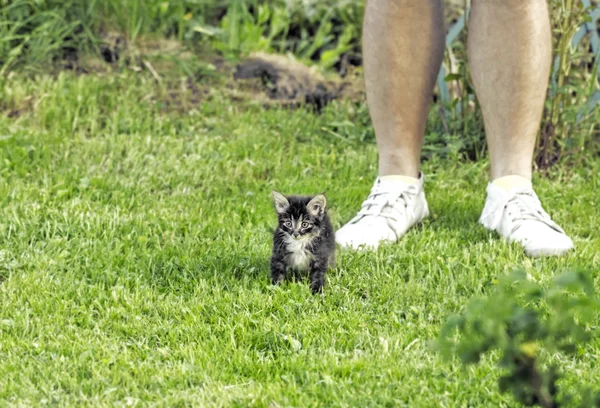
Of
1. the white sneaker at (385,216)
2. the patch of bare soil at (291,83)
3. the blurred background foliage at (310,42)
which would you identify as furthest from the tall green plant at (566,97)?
the patch of bare soil at (291,83)

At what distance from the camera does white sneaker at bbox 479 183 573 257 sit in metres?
3.67

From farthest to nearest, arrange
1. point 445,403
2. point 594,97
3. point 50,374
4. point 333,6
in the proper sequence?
point 333,6, point 594,97, point 50,374, point 445,403

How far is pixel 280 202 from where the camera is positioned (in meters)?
3.43

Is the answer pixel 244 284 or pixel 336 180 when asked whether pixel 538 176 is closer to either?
pixel 336 180

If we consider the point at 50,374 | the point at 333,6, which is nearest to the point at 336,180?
the point at 50,374

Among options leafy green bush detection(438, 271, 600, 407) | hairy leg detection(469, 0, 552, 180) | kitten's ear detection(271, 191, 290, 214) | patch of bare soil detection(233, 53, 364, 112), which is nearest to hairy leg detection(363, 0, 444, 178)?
hairy leg detection(469, 0, 552, 180)

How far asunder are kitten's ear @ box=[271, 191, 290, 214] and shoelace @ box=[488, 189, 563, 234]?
107 centimetres

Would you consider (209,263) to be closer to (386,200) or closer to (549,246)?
(386,200)

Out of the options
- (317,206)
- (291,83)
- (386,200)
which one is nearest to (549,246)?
(386,200)

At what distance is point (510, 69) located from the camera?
3889 mm

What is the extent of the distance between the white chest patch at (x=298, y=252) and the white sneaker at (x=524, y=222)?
987 mm

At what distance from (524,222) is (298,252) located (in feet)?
3.57

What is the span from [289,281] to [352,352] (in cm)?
64

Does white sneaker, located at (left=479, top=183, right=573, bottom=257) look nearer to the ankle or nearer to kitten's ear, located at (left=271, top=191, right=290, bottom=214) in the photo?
the ankle
